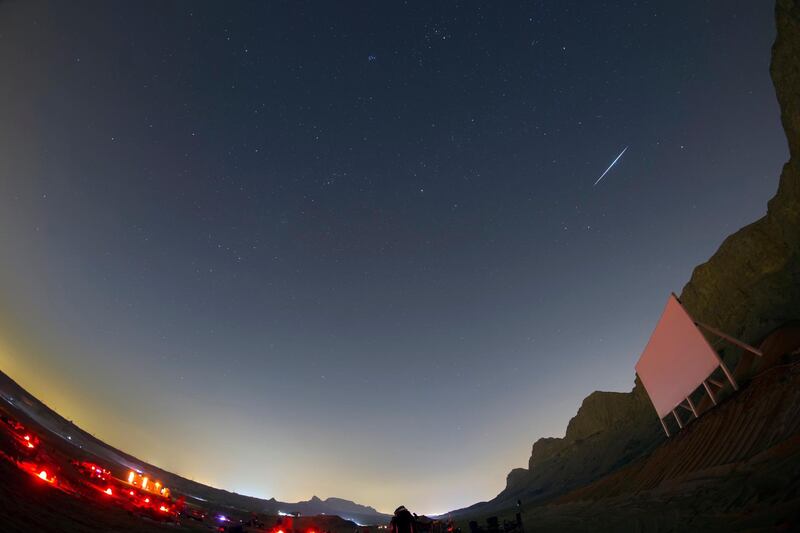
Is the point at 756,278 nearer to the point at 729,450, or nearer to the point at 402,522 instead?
the point at 729,450

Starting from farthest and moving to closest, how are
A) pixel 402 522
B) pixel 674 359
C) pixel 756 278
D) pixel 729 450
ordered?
1. pixel 756 278
2. pixel 674 359
3. pixel 729 450
4. pixel 402 522

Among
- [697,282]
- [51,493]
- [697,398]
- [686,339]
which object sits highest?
[697,282]

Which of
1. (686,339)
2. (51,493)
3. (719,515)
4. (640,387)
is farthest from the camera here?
(640,387)

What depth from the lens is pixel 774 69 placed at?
99.0ft

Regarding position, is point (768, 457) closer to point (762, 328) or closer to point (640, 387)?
point (762, 328)

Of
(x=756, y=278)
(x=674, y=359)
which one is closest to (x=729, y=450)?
(x=674, y=359)

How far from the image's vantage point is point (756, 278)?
38156mm

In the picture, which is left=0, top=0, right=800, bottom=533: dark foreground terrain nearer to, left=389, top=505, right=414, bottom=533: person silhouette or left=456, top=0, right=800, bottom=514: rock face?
left=456, top=0, right=800, bottom=514: rock face

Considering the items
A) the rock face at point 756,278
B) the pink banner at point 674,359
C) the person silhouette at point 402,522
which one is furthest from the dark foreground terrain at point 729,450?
the person silhouette at point 402,522

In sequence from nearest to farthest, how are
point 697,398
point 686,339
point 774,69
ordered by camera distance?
point 686,339 → point 774,69 → point 697,398

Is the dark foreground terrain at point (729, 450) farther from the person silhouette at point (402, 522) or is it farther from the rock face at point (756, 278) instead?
the person silhouette at point (402, 522)

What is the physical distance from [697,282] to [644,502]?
42.9 m

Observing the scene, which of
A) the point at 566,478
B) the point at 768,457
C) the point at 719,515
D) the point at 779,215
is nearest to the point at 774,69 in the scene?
the point at 779,215

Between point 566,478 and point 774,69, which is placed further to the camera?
point 566,478
